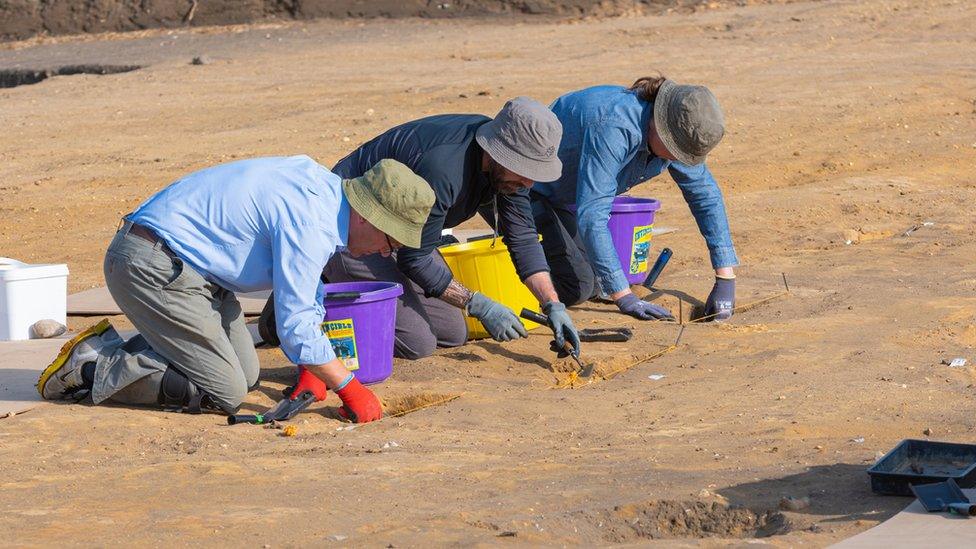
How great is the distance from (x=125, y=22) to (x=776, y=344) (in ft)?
58.9

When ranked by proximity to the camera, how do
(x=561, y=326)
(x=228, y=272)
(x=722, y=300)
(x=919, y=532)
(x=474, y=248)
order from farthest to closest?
(x=722, y=300) < (x=474, y=248) < (x=561, y=326) < (x=228, y=272) < (x=919, y=532)

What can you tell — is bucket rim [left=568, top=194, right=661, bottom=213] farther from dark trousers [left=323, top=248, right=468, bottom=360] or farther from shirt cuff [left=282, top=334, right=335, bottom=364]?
shirt cuff [left=282, top=334, right=335, bottom=364]

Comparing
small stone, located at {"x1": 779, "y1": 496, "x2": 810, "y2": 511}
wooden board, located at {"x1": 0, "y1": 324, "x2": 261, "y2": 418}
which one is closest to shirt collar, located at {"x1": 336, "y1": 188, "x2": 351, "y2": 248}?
wooden board, located at {"x1": 0, "y1": 324, "x2": 261, "y2": 418}

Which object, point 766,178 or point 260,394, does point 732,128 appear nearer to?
point 766,178

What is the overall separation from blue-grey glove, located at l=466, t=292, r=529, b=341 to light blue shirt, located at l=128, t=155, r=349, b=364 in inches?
36.2

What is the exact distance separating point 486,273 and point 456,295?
0.64 metres

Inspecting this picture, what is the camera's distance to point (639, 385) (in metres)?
5.57

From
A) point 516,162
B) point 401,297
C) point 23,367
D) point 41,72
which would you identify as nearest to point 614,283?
point 401,297

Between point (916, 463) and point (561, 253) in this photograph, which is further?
point (561, 253)

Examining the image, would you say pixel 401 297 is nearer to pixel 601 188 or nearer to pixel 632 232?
pixel 601 188

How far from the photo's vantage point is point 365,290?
573 centimetres

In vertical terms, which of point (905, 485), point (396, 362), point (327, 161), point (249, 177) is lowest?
point (327, 161)

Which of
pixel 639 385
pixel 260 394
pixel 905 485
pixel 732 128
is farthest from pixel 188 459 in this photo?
pixel 732 128

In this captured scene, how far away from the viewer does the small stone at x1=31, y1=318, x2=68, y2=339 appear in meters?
6.43
